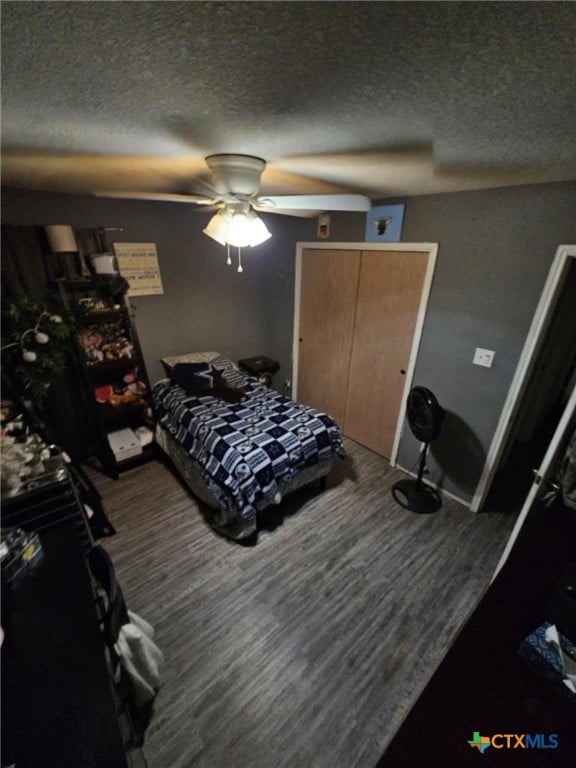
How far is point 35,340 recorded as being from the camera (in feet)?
7.06

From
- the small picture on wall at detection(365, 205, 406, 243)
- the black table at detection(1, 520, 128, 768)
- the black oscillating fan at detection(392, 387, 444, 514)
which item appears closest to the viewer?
the black table at detection(1, 520, 128, 768)

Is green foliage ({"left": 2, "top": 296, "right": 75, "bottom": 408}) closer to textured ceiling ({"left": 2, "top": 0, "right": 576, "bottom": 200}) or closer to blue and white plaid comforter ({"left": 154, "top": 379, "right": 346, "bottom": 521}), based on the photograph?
blue and white plaid comforter ({"left": 154, "top": 379, "right": 346, "bottom": 521})

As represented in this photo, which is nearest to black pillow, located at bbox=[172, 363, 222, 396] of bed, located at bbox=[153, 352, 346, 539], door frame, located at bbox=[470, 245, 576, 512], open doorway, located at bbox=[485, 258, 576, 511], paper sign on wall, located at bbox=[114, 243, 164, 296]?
bed, located at bbox=[153, 352, 346, 539]

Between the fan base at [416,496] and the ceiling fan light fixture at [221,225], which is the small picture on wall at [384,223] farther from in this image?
the fan base at [416,496]

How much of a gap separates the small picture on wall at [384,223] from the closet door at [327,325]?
0.84 ft

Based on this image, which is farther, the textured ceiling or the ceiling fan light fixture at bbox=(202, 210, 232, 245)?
the ceiling fan light fixture at bbox=(202, 210, 232, 245)

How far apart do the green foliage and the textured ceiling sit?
3.70 feet

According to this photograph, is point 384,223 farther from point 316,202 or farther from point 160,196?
point 160,196

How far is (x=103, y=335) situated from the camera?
2.65 metres

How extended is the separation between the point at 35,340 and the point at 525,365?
10.9 ft

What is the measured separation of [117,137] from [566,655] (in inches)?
83.3

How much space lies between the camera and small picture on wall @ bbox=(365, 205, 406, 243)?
7.98ft

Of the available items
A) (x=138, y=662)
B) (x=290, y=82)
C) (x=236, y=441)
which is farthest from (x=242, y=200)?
(x=138, y=662)

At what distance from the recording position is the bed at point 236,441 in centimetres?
211
